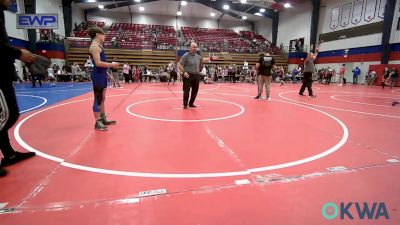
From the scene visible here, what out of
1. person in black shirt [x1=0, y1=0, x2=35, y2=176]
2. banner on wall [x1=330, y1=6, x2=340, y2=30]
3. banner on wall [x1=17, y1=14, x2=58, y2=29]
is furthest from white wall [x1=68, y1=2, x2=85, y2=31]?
person in black shirt [x1=0, y1=0, x2=35, y2=176]

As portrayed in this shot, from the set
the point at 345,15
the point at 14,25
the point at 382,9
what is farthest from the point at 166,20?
the point at 382,9

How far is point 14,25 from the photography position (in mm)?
17609

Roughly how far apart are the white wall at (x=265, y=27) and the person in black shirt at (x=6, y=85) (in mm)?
34364

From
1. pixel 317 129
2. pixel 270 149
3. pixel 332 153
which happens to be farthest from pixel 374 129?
pixel 270 149

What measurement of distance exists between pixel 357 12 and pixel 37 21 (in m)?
24.6

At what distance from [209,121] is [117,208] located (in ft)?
10.7

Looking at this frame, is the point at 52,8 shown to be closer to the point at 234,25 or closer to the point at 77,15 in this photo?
the point at 77,15

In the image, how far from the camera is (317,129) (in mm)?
4504

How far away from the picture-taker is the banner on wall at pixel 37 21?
14.6m

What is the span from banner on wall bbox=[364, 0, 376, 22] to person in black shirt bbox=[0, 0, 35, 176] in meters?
24.5

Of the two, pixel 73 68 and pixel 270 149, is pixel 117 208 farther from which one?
pixel 73 68

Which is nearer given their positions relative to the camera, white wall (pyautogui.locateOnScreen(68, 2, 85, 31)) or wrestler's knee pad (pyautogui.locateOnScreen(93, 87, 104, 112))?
wrestler's knee pad (pyautogui.locateOnScreen(93, 87, 104, 112))

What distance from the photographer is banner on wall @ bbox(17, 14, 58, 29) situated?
14.6 m

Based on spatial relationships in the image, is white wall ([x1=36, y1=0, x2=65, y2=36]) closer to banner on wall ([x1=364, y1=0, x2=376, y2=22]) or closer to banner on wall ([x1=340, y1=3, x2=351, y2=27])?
banner on wall ([x1=340, y1=3, x2=351, y2=27])
